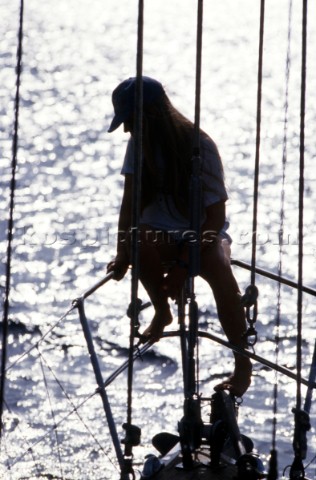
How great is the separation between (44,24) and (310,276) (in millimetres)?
47821

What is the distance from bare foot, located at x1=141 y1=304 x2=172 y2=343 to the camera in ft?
20.3

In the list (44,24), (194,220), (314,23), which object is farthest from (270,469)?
(44,24)

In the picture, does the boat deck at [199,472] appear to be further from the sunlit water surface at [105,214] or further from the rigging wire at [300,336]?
the sunlit water surface at [105,214]

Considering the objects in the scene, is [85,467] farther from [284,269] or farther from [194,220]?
[194,220]

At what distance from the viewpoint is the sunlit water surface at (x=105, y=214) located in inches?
1069

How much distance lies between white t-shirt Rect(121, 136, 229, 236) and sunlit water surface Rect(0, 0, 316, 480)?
1.32 meters

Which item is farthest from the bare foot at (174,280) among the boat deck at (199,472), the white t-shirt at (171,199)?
the boat deck at (199,472)

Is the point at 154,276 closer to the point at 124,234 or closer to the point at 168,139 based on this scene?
the point at 124,234

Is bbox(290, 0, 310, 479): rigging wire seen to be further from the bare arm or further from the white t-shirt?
the bare arm

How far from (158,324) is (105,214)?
3485 centimetres

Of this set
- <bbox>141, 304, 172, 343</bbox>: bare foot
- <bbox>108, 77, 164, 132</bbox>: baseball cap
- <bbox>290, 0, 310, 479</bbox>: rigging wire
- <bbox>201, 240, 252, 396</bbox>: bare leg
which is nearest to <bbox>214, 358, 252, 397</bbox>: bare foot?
<bbox>201, 240, 252, 396</bbox>: bare leg

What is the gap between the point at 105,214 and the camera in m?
41.0

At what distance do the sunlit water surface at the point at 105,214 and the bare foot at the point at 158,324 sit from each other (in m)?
0.84

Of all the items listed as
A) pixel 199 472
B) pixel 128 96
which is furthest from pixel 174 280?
pixel 199 472
